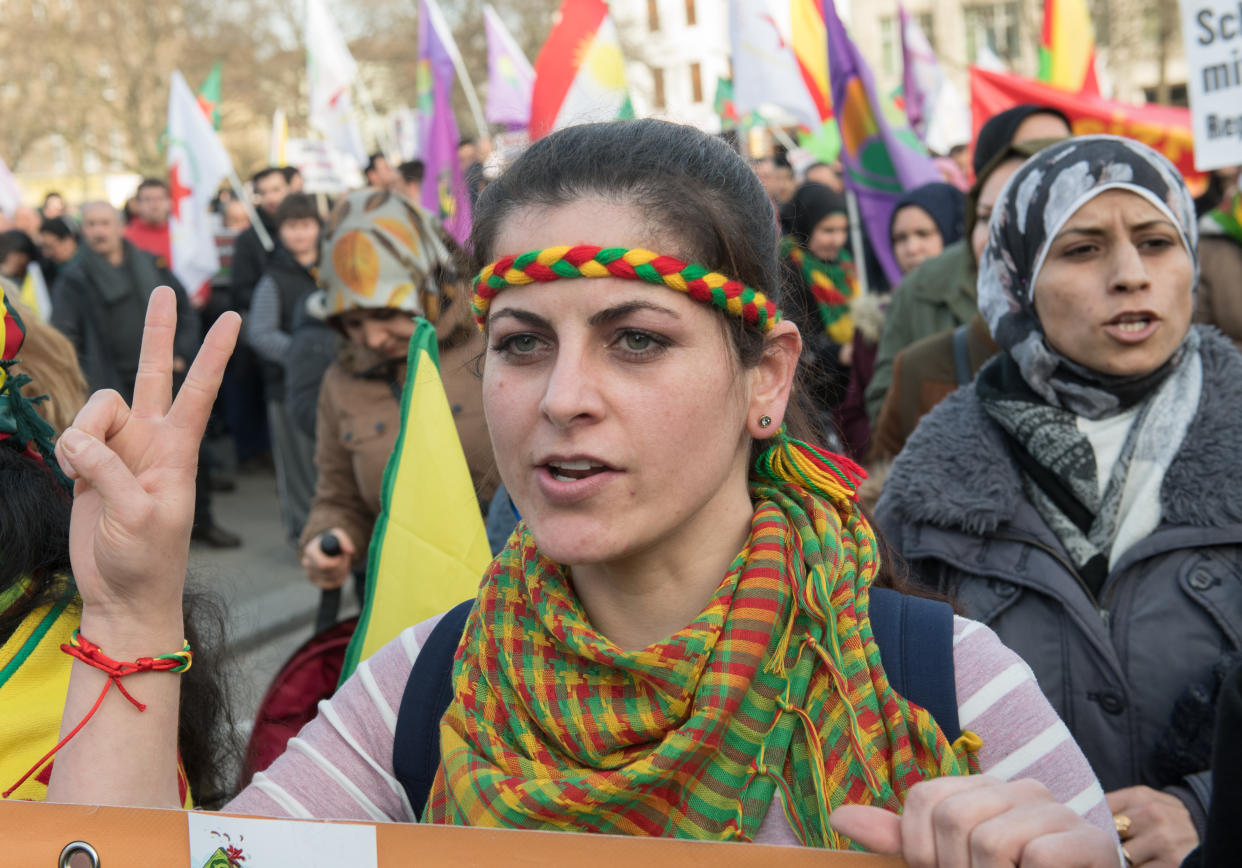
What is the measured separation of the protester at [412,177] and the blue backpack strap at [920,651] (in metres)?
10.3

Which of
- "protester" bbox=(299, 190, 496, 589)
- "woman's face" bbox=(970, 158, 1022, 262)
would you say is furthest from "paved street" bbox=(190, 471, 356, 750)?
"woman's face" bbox=(970, 158, 1022, 262)

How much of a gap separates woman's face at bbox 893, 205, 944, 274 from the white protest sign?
1833mm

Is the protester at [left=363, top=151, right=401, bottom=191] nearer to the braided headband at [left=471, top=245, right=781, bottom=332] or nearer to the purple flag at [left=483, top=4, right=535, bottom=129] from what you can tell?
the purple flag at [left=483, top=4, right=535, bottom=129]

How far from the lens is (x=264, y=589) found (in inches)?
321

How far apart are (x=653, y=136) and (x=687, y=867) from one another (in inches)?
39.8

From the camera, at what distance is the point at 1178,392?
101 inches

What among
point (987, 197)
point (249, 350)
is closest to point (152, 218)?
point (249, 350)

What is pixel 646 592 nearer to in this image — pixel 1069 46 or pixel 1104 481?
pixel 1104 481

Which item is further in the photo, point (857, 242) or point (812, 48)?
point (812, 48)

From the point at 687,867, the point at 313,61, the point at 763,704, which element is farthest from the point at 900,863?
the point at 313,61

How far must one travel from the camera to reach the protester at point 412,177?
1164 cm

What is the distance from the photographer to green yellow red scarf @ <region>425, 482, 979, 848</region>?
1603 millimetres

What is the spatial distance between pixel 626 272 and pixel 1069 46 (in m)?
7.63

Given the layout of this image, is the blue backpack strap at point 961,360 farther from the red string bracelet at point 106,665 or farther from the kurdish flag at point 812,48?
the kurdish flag at point 812,48
